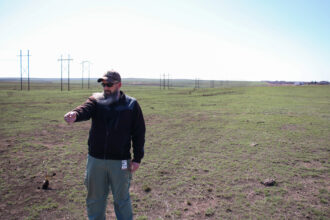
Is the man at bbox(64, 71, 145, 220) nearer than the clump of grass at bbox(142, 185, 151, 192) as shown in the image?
Yes

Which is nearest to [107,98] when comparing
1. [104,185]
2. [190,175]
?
[104,185]

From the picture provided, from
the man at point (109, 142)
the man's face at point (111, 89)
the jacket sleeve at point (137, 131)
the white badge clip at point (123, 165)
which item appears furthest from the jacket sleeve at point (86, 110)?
the white badge clip at point (123, 165)

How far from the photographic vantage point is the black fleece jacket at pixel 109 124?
2705 millimetres

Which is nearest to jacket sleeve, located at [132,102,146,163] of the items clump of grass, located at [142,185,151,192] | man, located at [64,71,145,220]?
man, located at [64,71,145,220]

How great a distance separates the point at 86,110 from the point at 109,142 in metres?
0.46

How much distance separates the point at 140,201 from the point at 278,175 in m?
3.33

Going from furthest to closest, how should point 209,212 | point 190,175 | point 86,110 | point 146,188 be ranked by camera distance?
1. point 190,175
2. point 146,188
3. point 209,212
4. point 86,110

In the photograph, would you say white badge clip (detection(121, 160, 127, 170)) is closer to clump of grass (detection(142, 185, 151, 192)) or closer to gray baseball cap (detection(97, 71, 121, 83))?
gray baseball cap (detection(97, 71, 121, 83))

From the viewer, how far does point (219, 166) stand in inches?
237

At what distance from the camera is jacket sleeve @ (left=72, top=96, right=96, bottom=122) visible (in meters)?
2.64

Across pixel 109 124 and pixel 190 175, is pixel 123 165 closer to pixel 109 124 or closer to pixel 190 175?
pixel 109 124

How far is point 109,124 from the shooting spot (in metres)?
2.70

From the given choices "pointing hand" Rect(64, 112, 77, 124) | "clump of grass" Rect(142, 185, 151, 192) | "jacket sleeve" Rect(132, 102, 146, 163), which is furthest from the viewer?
"clump of grass" Rect(142, 185, 151, 192)

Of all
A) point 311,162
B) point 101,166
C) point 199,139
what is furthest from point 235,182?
point 199,139
